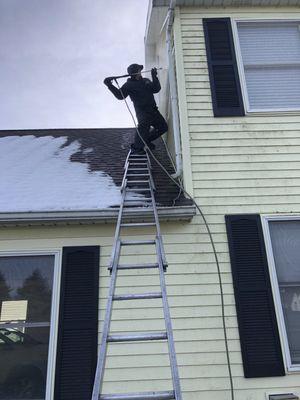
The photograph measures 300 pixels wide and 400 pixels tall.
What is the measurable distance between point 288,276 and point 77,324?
92.2 inches

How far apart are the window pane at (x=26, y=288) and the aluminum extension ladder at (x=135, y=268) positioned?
921 mm

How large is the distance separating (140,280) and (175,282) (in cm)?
38

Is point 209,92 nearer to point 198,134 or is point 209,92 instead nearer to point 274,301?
point 198,134

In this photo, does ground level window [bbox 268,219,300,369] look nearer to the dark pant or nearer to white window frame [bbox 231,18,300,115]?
white window frame [bbox 231,18,300,115]

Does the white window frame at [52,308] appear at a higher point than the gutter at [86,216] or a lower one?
lower

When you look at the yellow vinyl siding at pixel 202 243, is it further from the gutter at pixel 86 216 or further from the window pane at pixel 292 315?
the window pane at pixel 292 315

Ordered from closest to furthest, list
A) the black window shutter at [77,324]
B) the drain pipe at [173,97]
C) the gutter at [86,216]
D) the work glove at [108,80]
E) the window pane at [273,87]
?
the black window shutter at [77,324], the gutter at [86,216], the drain pipe at [173,97], the window pane at [273,87], the work glove at [108,80]

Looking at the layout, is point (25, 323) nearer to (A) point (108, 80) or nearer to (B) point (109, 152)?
(B) point (109, 152)

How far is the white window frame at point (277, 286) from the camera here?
152 inches

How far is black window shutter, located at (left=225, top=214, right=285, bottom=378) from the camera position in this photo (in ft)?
12.6

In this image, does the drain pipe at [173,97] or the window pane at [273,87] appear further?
the window pane at [273,87]

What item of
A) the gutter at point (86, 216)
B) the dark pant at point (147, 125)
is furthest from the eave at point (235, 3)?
the gutter at point (86, 216)

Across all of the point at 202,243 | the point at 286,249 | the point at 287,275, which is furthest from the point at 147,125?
the point at 287,275

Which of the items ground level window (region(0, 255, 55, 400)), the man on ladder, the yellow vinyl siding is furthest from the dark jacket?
ground level window (region(0, 255, 55, 400))
